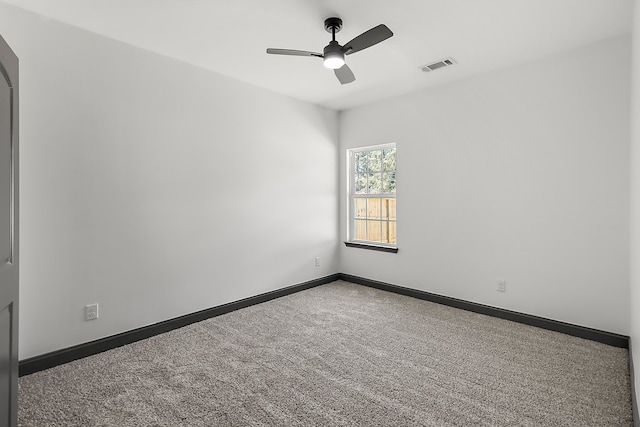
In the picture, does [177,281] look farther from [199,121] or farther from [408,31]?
[408,31]

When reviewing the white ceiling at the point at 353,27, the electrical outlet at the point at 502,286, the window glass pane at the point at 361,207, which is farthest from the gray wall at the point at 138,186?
the electrical outlet at the point at 502,286

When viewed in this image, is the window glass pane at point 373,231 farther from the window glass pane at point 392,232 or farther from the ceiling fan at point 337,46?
the ceiling fan at point 337,46

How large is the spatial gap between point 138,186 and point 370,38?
2.24 meters

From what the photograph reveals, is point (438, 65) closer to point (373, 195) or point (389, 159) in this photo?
point (389, 159)

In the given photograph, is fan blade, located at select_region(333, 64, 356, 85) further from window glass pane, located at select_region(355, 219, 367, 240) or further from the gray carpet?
window glass pane, located at select_region(355, 219, 367, 240)

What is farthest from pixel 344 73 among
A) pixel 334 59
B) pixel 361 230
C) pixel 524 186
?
pixel 361 230

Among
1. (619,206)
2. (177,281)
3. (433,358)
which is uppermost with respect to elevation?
(619,206)

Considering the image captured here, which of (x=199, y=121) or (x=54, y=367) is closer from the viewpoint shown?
(x=54, y=367)

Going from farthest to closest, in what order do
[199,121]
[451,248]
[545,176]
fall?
1. [451,248]
2. [199,121]
3. [545,176]

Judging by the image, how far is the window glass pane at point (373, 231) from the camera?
4645mm

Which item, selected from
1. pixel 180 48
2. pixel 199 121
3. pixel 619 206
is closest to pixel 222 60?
pixel 180 48

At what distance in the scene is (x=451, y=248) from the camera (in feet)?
12.5

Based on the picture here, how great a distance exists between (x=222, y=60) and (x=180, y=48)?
383 mm

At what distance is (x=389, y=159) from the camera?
Answer: 4477 mm
